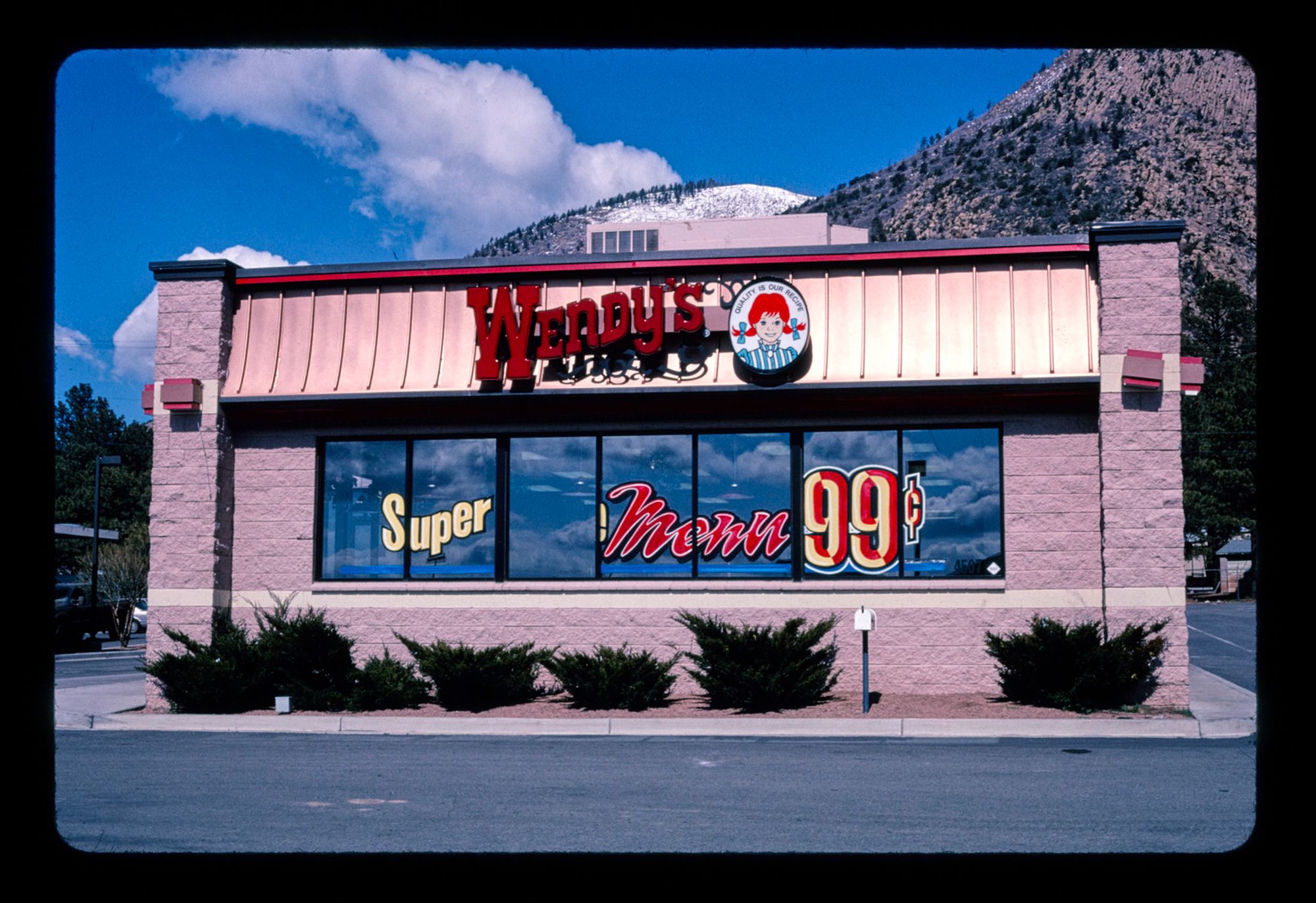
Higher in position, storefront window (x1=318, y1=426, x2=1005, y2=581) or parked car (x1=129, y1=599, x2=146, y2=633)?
storefront window (x1=318, y1=426, x2=1005, y2=581)

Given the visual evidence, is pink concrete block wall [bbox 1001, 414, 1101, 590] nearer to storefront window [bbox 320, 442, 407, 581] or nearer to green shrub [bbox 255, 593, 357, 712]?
storefront window [bbox 320, 442, 407, 581]

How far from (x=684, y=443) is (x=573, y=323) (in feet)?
8.53

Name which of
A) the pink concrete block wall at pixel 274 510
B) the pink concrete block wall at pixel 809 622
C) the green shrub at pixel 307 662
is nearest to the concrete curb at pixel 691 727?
the green shrub at pixel 307 662

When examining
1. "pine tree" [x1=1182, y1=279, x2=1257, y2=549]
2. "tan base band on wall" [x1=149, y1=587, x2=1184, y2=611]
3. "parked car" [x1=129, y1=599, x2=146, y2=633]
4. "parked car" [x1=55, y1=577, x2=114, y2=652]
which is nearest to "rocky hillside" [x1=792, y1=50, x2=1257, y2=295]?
"pine tree" [x1=1182, y1=279, x2=1257, y2=549]

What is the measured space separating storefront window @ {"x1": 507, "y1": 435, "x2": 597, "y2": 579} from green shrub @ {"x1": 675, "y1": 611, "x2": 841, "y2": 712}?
283 cm

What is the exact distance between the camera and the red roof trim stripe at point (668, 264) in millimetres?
18844

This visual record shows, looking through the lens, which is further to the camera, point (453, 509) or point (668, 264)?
point (453, 509)

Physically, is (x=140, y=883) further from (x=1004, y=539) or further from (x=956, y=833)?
(x=1004, y=539)

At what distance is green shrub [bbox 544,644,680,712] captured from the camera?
17859mm

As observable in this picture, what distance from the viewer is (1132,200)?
123875 millimetres

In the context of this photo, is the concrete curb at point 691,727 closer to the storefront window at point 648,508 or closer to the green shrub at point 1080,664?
the green shrub at point 1080,664

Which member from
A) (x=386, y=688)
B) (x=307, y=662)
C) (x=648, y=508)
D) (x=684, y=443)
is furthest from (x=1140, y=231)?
(x=307, y=662)

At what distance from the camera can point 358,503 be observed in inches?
813

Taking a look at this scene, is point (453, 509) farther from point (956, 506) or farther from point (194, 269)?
point (956, 506)
